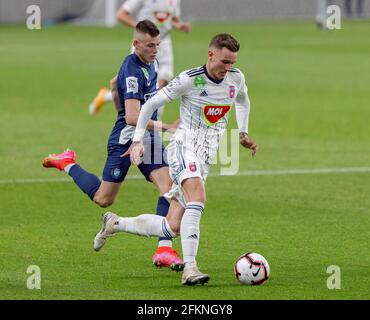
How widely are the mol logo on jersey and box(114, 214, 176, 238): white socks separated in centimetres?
87

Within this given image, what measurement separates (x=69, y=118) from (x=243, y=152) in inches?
186

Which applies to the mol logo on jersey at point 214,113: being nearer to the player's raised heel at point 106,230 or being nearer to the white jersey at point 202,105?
the white jersey at point 202,105

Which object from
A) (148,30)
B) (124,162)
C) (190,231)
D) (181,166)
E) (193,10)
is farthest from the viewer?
(193,10)

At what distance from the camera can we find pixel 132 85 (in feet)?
33.0

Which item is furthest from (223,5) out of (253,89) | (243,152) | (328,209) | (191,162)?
(191,162)

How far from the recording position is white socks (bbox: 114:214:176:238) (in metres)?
9.48

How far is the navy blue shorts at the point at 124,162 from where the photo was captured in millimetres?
10195

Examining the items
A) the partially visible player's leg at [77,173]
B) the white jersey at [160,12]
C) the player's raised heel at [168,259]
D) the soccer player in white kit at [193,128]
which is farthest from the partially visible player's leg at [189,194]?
the white jersey at [160,12]

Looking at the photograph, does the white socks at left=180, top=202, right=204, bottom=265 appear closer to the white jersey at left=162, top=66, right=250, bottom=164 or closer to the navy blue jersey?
the white jersey at left=162, top=66, right=250, bottom=164

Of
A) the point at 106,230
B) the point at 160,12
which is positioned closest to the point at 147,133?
the point at 106,230

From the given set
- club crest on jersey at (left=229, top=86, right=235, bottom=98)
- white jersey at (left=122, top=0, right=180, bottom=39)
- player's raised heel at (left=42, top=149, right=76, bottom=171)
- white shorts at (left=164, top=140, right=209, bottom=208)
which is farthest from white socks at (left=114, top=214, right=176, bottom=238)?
white jersey at (left=122, top=0, right=180, bottom=39)

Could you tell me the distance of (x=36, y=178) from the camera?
48.0ft

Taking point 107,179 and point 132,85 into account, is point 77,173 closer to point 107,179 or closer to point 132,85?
point 107,179

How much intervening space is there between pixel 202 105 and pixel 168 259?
1.29 meters
